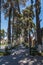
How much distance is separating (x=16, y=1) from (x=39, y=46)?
13378 mm

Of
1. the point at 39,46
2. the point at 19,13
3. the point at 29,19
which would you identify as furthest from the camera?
the point at 19,13

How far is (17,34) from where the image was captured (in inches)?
1439

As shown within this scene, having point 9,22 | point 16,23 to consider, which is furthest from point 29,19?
point 16,23

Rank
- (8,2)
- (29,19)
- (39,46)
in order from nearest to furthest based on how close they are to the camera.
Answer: (39,46) → (29,19) → (8,2)

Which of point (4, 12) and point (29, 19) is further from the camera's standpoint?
point (4, 12)

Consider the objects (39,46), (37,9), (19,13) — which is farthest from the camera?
(19,13)

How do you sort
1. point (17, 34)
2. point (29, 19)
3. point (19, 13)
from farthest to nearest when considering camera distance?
point (17, 34) → point (19, 13) → point (29, 19)

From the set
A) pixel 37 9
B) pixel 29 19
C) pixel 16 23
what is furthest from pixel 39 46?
pixel 16 23

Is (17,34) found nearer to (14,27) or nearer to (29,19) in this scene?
(14,27)

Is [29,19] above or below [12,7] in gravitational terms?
below

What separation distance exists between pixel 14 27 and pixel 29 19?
305 inches

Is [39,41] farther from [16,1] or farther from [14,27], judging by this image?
[14,27]

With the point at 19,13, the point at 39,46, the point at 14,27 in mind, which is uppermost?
the point at 19,13

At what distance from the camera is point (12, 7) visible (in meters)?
29.9
